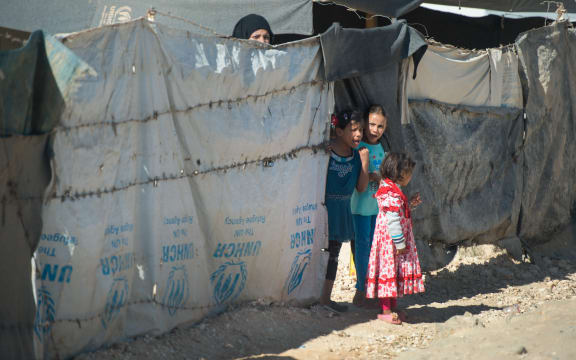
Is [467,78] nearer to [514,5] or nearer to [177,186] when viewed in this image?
[514,5]

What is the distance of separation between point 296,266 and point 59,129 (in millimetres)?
2113

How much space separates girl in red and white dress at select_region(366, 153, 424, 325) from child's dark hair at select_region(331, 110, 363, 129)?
365 millimetres

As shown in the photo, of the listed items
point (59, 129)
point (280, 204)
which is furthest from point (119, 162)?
point (280, 204)

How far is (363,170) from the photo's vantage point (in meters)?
5.28

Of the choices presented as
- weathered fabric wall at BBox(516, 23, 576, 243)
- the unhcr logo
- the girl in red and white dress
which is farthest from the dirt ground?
the unhcr logo

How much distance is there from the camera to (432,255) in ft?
21.6

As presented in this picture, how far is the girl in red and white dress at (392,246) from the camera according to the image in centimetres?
504

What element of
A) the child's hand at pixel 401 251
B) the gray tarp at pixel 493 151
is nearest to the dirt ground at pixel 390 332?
the child's hand at pixel 401 251

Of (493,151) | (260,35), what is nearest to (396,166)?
(260,35)

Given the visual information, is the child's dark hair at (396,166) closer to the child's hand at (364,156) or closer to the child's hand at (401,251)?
the child's hand at (364,156)

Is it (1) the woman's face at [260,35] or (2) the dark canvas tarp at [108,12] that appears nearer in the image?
(1) the woman's face at [260,35]

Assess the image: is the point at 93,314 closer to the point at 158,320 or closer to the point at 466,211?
the point at 158,320

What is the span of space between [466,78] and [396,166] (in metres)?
2.12

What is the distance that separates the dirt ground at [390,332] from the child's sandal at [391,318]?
6 cm
